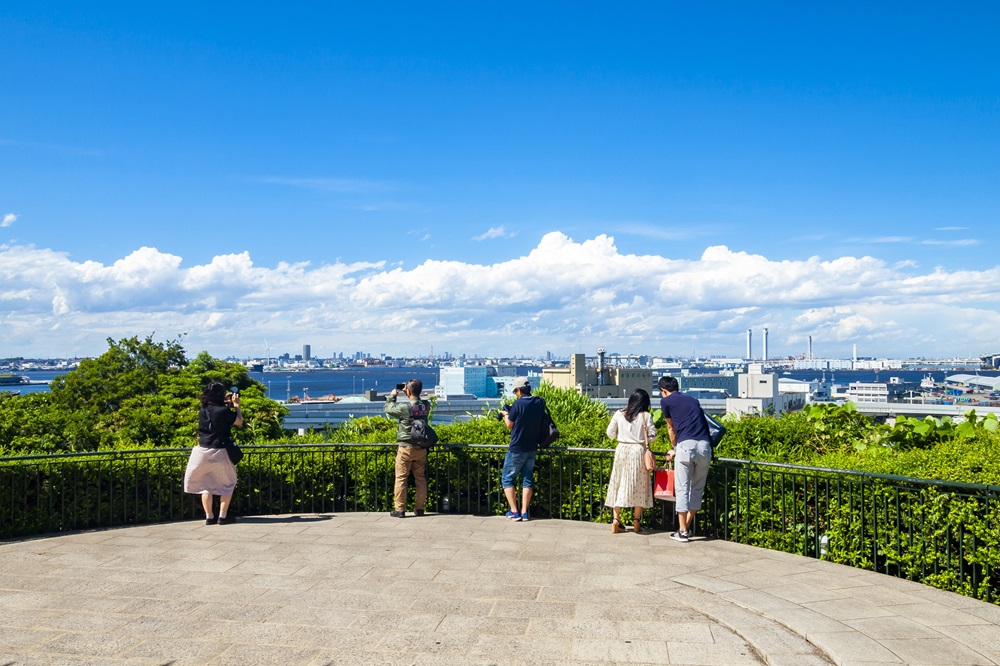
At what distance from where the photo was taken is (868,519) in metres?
7.33

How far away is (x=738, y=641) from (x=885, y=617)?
124 cm

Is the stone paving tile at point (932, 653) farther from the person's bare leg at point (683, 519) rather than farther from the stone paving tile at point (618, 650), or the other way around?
the person's bare leg at point (683, 519)

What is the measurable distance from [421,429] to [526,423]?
1316 millimetres

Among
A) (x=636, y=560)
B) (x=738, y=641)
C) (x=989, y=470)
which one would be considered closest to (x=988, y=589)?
(x=989, y=470)

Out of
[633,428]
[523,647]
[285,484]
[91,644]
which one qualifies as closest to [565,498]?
[633,428]

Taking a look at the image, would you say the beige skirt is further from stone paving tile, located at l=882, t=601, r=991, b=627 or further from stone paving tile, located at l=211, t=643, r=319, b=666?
stone paving tile, located at l=882, t=601, r=991, b=627

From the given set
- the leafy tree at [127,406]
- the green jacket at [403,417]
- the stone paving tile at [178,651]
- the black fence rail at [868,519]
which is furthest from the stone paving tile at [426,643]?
the leafy tree at [127,406]

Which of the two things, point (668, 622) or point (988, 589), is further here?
point (988, 589)

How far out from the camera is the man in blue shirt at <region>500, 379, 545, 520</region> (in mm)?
9523

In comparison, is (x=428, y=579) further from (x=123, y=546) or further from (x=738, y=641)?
(x=123, y=546)

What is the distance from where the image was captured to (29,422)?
15.3 meters

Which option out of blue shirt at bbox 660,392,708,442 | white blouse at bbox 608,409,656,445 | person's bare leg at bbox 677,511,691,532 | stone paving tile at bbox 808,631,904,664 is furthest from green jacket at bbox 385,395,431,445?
stone paving tile at bbox 808,631,904,664

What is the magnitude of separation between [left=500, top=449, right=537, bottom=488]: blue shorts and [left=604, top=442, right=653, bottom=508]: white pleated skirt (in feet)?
3.89

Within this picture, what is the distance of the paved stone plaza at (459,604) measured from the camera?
17.2 ft
